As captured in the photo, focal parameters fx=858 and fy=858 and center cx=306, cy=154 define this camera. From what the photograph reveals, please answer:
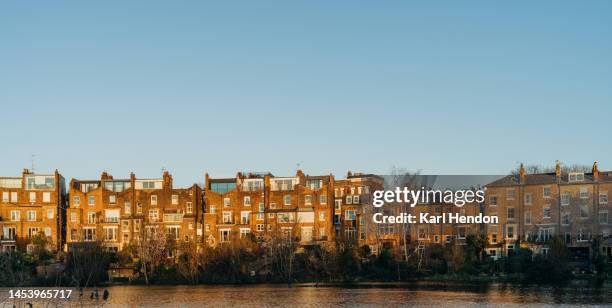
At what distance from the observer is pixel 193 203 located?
100500 mm

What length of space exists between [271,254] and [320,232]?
10.2 m

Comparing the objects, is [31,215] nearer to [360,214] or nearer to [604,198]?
[360,214]

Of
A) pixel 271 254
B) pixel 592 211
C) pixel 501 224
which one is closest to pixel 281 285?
pixel 271 254

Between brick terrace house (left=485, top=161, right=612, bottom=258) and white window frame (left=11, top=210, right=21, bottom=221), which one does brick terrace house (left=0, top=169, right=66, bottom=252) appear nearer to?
white window frame (left=11, top=210, right=21, bottom=221)

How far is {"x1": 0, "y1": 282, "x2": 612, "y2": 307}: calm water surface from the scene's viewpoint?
62.4 meters

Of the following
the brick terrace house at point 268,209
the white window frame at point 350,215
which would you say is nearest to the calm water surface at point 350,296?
the brick terrace house at point 268,209

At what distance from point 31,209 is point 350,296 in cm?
4924

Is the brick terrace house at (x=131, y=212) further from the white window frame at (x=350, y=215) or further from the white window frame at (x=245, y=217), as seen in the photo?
the white window frame at (x=350, y=215)

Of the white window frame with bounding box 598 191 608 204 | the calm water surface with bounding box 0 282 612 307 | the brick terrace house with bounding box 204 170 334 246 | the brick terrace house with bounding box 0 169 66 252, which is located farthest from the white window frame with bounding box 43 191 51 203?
the white window frame with bounding box 598 191 608 204

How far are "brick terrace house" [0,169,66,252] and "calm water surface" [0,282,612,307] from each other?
78.9ft

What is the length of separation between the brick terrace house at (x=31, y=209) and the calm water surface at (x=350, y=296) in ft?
78.9

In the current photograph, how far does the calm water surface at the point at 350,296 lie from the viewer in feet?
205

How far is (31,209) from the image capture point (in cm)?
10188

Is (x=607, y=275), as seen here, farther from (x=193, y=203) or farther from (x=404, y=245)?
(x=193, y=203)
